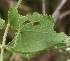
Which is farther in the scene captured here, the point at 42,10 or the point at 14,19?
the point at 42,10

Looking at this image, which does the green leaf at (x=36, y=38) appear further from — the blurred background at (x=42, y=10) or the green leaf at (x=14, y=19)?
the blurred background at (x=42, y=10)

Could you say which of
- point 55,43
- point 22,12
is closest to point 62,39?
point 55,43

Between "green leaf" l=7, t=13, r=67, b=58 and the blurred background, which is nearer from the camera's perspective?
"green leaf" l=7, t=13, r=67, b=58

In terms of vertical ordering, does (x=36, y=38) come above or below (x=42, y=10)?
below

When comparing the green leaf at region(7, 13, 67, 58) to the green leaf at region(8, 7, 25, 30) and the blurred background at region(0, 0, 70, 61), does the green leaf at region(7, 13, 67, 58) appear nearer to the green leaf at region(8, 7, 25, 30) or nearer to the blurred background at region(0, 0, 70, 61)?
the green leaf at region(8, 7, 25, 30)

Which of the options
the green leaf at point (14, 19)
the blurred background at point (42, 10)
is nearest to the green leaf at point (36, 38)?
the green leaf at point (14, 19)

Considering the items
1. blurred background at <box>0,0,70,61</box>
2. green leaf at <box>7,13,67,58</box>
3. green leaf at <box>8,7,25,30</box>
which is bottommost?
green leaf at <box>7,13,67,58</box>

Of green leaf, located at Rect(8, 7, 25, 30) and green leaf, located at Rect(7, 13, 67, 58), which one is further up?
green leaf, located at Rect(8, 7, 25, 30)

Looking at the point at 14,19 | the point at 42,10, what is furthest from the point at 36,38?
the point at 42,10

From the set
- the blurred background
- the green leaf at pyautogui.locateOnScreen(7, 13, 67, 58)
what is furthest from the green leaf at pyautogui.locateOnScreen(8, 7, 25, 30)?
the blurred background

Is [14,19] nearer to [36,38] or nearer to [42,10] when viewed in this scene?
[36,38]
